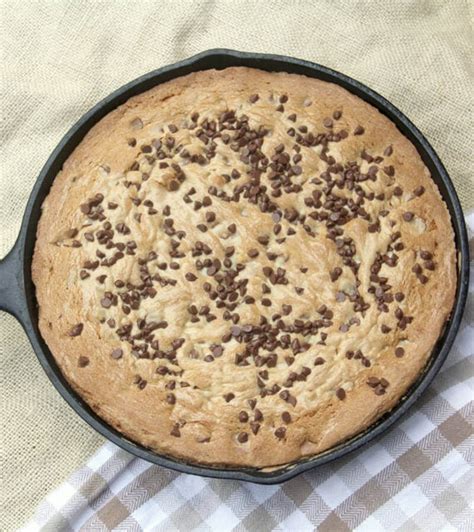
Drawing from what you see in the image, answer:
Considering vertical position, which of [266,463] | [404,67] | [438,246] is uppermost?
[404,67]

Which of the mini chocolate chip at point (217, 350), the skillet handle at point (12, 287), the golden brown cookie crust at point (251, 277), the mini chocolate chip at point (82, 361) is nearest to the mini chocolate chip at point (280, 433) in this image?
the golden brown cookie crust at point (251, 277)

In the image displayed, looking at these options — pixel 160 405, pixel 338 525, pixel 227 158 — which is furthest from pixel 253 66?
pixel 338 525

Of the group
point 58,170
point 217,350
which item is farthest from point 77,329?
point 58,170

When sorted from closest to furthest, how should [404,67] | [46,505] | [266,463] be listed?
[266,463] < [46,505] < [404,67]

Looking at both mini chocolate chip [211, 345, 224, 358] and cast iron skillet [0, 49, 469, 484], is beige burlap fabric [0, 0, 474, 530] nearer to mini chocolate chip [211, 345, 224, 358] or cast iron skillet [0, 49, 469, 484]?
cast iron skillet [0, 49, 469, 484]

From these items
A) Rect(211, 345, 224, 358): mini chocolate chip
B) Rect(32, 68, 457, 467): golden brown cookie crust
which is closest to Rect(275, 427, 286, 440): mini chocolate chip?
Rect(32, 68, 457, 467): golden brown cookie crust

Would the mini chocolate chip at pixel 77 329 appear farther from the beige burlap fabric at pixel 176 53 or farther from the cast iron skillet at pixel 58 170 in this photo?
the beige burlap fabric at pixel 176 53

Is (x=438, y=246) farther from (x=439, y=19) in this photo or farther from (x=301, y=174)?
(x=439, y=19)
